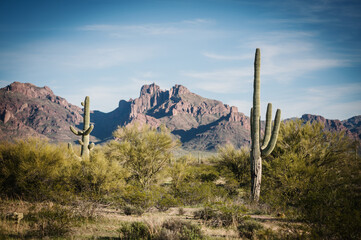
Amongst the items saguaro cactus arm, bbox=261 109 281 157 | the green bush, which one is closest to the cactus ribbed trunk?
saguaro cactus arm, bbox=261 109 281 157

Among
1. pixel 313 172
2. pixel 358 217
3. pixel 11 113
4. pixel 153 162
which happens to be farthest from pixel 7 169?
pixel 11 113

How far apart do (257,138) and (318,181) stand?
11.4 ft

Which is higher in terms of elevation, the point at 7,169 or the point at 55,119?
the point at 55,119

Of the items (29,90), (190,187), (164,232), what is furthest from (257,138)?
(29,90)

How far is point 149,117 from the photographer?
15500cm

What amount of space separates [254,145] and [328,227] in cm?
714

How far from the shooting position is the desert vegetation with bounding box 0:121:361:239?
19.6 feet

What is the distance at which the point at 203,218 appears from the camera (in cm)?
877

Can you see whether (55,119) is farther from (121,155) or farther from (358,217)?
(358,217)

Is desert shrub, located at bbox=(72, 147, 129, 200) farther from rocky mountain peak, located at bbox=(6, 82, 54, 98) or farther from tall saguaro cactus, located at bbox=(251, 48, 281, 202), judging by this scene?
rocky mountain peak, located at bbox=(6, 82, 54, 98)

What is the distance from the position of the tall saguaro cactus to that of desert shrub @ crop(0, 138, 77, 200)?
9.35m

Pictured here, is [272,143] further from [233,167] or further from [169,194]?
[169,194]

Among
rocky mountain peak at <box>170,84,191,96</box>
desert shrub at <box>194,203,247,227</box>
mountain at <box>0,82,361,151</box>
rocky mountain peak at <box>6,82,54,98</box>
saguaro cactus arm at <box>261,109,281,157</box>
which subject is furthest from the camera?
rocky mountain peak at <box>170,84,191,96</box>

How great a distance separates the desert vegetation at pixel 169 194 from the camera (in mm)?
5977
